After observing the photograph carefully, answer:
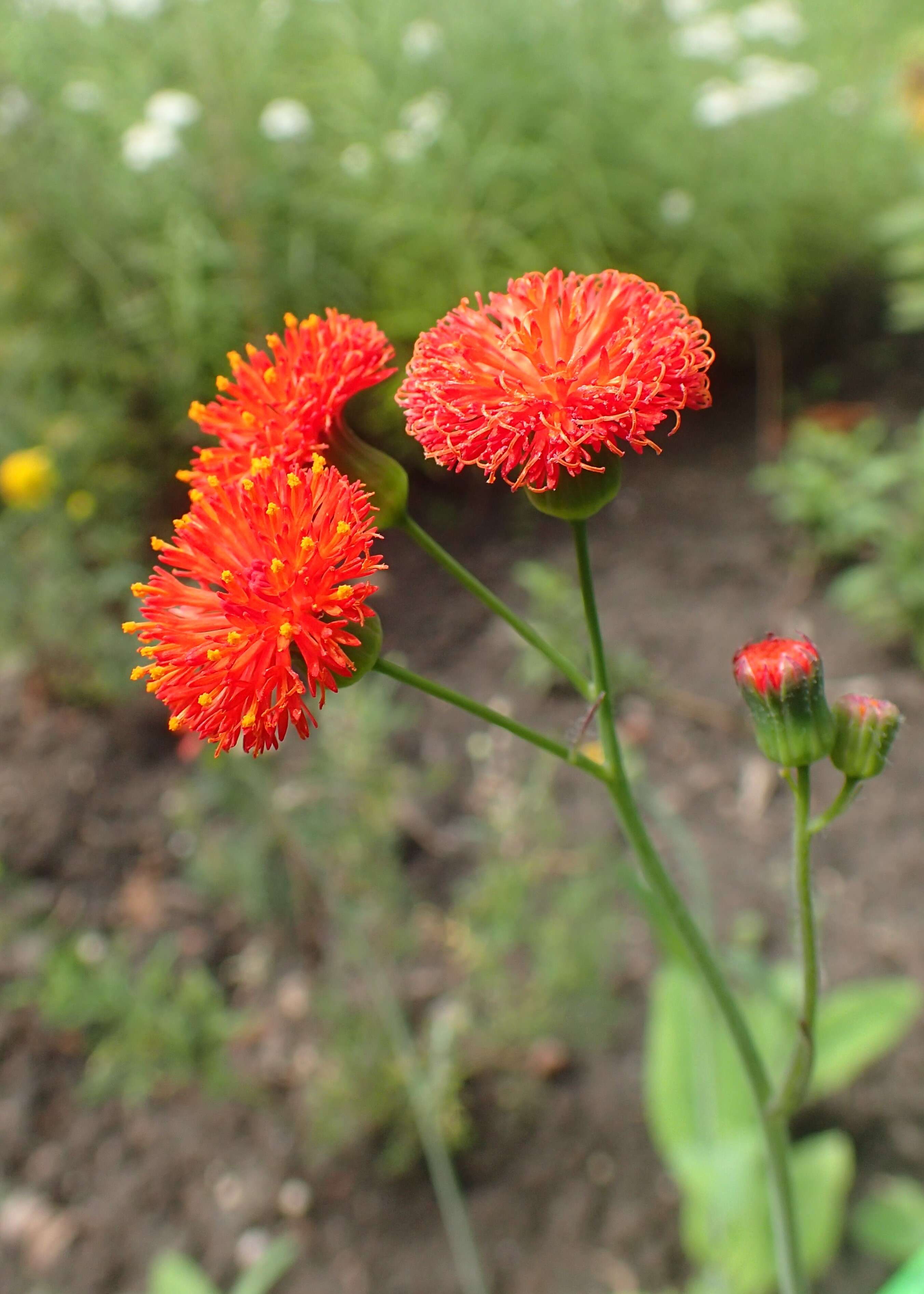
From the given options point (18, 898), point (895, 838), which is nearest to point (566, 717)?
point (895, 838)

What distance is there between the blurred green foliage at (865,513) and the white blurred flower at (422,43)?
1782 mm

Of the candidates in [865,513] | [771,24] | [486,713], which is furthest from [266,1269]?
[771,24]

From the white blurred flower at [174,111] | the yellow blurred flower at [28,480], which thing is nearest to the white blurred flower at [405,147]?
the white blurred flower at [174,111]

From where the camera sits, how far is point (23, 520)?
261 cm

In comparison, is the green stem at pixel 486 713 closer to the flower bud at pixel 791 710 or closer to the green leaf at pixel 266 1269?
the flower bud at pixel 791 710

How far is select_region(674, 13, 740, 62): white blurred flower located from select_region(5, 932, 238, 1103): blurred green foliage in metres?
3.47

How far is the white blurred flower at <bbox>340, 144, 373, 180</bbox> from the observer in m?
2.96

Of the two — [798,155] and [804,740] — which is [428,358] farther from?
[798,155]

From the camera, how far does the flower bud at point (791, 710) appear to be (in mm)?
658

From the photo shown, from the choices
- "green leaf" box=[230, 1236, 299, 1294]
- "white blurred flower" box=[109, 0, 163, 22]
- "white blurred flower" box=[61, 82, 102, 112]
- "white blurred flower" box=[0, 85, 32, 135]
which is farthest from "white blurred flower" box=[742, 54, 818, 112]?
"green leaf" box=[230, 1236, 299, 1294]

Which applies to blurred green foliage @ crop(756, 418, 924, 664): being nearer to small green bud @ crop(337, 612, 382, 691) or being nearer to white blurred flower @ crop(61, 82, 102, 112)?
small green bud @ crop(337, 612, 382, 691)

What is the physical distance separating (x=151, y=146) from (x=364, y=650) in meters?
2.49

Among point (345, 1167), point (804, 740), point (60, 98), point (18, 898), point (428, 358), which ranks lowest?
point (345, 1167)

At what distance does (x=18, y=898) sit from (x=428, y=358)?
6.22 ft
